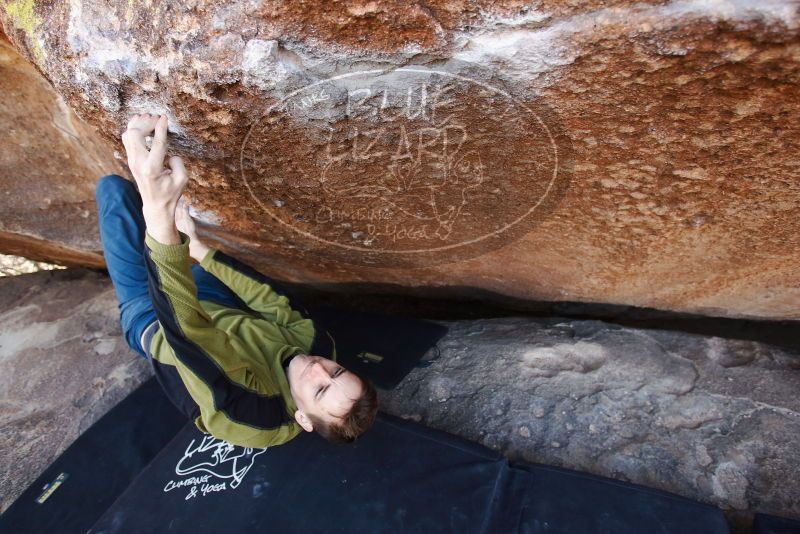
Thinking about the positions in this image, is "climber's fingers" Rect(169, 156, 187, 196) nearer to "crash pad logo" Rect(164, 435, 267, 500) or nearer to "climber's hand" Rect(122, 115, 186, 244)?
"climber's hand" Rect(122, 115, 186, 244)

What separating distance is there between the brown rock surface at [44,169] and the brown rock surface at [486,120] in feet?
1.58

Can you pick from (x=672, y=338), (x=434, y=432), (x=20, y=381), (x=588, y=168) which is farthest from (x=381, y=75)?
(x=20, y=381)

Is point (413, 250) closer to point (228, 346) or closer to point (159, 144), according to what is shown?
point (228, 346)

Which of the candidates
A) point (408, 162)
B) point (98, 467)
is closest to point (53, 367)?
point (98, 467)

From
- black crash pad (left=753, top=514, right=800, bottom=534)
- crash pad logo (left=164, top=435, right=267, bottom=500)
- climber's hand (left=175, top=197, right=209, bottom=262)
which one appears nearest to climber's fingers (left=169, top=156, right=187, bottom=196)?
climber's hand (left=175, top=197, right=209, bottom=262)

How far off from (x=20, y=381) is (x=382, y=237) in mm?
1443

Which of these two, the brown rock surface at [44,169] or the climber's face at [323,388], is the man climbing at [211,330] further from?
the brown rock surface at [44,169]

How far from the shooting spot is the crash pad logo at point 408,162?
1.21m

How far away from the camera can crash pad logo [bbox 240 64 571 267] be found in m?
1.21

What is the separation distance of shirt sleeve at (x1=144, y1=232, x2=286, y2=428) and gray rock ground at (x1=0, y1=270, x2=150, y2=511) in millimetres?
821

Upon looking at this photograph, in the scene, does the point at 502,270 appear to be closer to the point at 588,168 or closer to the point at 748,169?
the point at 588,168

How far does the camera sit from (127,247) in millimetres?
1744

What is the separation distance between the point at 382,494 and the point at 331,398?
323mm

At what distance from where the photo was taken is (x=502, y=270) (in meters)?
1.90
